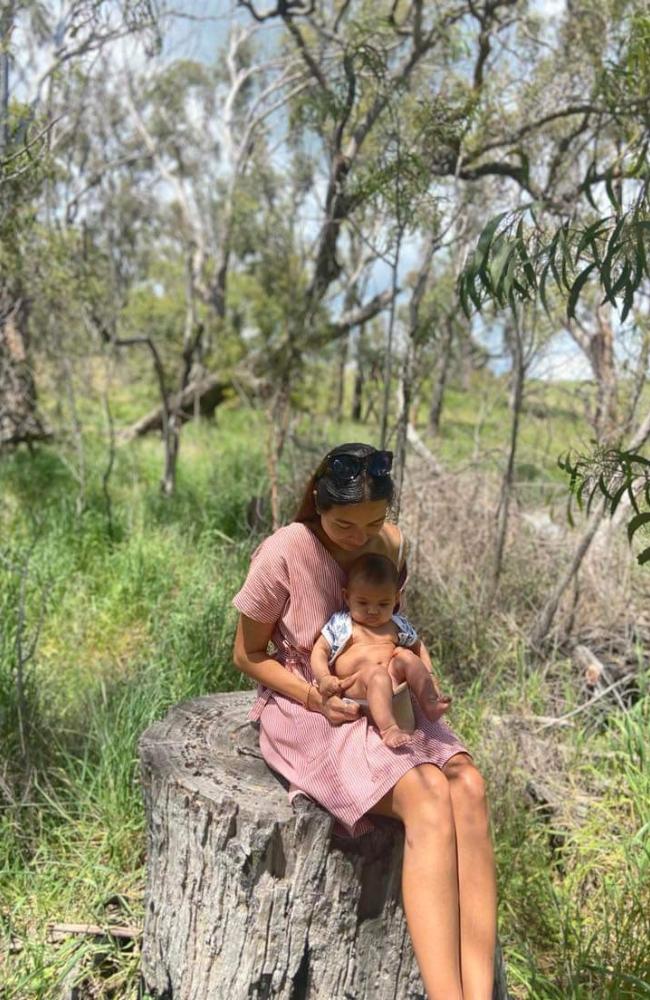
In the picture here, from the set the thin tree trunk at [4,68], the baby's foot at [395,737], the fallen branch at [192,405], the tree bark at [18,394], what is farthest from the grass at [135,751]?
the fallen branch at [192,405]

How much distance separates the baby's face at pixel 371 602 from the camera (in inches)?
79.1

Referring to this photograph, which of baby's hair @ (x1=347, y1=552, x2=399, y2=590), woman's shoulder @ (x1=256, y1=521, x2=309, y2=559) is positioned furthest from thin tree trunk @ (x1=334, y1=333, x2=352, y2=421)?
baby's hair @ (x1=347, y1=552, x2=399, y2=590)

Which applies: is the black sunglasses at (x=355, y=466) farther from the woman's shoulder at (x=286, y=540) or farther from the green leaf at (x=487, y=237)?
the green leaf at (x=487, y=237)

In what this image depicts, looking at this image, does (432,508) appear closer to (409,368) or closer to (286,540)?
(409,368)

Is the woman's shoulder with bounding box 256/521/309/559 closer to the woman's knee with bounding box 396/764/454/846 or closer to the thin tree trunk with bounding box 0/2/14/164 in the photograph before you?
the woman's knee with bounding box 396/764/454/846

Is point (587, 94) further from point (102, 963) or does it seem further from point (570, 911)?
point (102, 963)

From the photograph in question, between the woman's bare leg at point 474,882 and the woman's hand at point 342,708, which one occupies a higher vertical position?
the woman's hand at point 342,708

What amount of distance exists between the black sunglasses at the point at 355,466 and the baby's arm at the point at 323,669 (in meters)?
0.40

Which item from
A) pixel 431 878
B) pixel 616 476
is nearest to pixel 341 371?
pixel 616 476

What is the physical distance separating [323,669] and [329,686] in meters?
0.05

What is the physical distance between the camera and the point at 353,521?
2.02m

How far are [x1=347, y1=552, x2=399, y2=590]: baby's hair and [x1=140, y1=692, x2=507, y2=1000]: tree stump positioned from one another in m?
0.52

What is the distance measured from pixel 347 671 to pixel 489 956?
66 centimetres

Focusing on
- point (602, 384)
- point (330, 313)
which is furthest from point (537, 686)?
point (330, 313)
